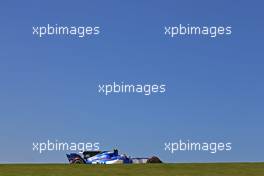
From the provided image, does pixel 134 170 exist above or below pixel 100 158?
above

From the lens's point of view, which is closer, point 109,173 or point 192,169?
point 109,173

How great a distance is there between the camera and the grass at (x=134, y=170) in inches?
1244

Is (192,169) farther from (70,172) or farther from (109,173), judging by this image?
Answer: (70,172)

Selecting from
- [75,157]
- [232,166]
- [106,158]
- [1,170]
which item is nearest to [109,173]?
[1,170]

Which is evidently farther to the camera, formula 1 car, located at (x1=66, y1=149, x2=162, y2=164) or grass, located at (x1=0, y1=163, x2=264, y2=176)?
formula 1 car, located at (x1=66, y1=149, x2=162, y2=164)

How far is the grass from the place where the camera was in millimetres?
31594

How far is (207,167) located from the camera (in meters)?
35.6

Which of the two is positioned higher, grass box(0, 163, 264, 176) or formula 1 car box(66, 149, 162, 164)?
grass box(0, 163, 264, 176)

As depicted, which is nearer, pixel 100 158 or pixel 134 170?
pixel 134 170

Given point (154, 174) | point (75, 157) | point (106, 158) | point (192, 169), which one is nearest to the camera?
point (154, 174)

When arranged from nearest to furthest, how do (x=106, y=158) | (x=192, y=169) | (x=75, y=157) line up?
1. (x=192, y=169)
2. (x=106, y=158)
3. (x=75, y=157)

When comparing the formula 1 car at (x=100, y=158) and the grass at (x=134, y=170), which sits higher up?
the grass at (x=134, y=170)

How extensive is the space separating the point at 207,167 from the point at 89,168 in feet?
25.8

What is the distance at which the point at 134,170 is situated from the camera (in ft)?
109
